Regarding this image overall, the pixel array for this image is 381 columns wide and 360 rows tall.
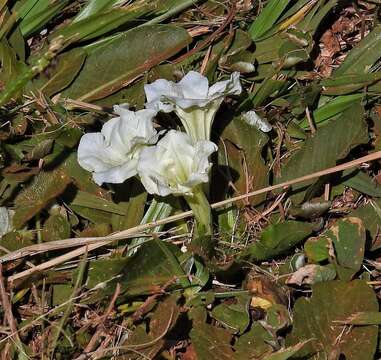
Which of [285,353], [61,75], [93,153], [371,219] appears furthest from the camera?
[61,75]

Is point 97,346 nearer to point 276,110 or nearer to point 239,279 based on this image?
point 239,279

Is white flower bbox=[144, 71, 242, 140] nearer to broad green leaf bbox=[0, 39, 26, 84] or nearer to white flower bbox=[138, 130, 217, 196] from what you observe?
white flower bbox=[138, 130, 217, 196]

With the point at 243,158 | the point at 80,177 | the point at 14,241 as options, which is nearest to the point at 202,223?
the point at 243,158

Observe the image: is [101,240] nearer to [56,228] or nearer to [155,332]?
[56,228]

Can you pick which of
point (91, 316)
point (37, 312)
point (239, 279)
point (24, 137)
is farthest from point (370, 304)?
point (24, 137)

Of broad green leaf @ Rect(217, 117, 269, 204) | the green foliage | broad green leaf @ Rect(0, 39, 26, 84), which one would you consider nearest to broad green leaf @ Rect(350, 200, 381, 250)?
the green foliage

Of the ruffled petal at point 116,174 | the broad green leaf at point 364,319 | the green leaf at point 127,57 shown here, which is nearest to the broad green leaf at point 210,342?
the broad green leaf at point 364,319

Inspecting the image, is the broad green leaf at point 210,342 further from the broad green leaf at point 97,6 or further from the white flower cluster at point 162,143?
the broad green leaf at point 97,6
